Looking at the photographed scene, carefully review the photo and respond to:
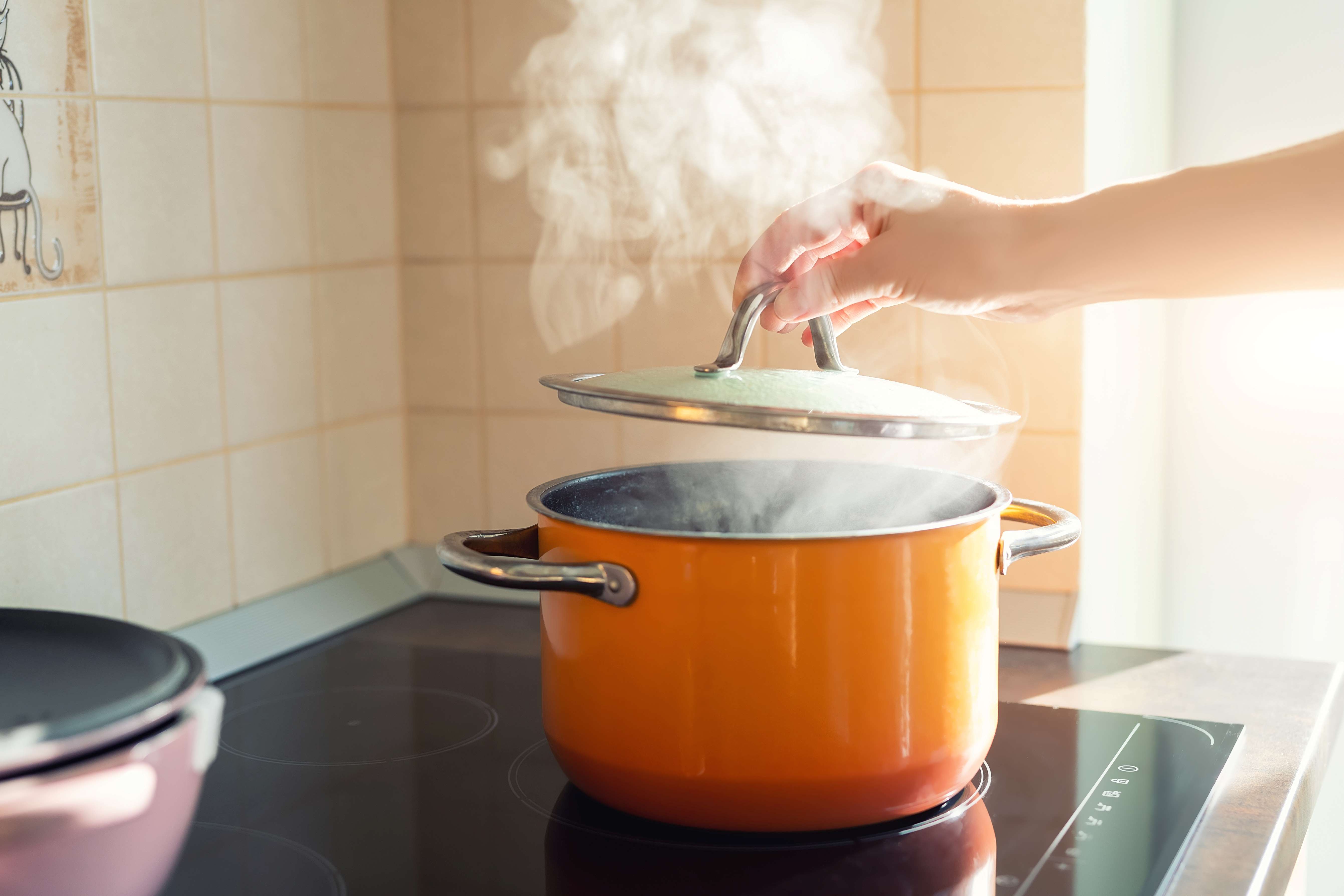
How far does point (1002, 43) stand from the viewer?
106cm

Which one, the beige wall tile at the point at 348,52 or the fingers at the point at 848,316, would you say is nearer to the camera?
the fingers at the point at 848,316

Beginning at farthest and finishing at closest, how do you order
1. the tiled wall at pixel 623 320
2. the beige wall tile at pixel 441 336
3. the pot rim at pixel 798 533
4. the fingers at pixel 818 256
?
the beige wall tile at pixel 441 336, the tiled wall at pixel 623 320, the fingers at pixel 818 256, the pot rim at pixel 798 533

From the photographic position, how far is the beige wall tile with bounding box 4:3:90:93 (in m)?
0.87

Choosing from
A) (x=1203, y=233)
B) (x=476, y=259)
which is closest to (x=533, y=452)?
(x=476, y=259)

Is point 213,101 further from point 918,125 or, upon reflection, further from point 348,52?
point 918,125

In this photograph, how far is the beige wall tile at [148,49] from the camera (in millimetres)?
932

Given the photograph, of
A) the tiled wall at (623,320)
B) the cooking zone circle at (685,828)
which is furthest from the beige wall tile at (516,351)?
the cooking zone circle at (685,828)

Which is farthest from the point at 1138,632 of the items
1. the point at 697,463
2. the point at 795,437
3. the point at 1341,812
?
the point at 697,463

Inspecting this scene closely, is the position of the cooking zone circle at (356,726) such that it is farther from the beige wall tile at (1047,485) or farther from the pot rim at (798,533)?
the beige wall tile at (1047,485)

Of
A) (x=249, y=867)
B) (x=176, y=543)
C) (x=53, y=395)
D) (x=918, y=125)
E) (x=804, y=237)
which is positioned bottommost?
(x=249, y=867)

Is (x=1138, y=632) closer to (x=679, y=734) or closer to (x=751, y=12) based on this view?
(x=751, y=12)

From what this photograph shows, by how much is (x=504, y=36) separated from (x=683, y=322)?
33 cm

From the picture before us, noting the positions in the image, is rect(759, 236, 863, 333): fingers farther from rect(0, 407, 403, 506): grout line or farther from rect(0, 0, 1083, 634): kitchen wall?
rect(0, 407, 403, 506): grout line

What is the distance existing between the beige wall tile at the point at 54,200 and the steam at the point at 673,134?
42cm
